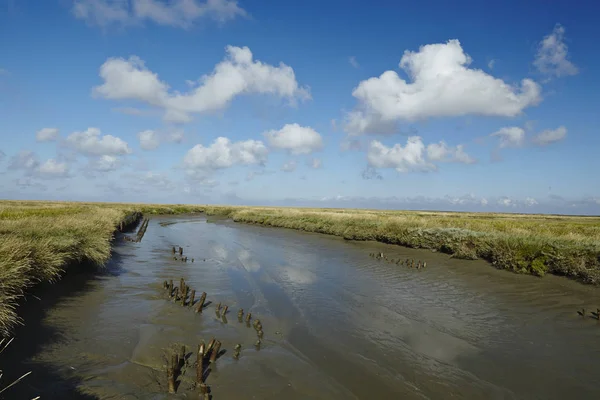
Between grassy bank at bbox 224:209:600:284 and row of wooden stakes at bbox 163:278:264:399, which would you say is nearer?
row of wooden stakes at bbox 163:278:264:399

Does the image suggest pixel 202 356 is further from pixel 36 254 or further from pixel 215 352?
pixel 36 254

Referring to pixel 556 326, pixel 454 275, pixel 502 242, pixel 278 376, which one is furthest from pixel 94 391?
pixel 502 242

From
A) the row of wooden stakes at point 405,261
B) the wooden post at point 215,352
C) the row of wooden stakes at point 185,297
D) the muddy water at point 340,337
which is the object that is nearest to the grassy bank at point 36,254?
the muddy water at point 340,337

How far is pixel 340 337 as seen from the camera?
31.3 ft

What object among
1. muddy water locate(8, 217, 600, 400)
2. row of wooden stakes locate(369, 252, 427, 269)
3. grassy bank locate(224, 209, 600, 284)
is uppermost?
grassy bank locate(224, 209, 600, 284)

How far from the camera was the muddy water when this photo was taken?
6812 millimetres

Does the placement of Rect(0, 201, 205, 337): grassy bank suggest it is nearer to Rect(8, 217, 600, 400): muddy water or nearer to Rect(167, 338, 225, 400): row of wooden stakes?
Rect(8, 217, 600, 400): muddy water

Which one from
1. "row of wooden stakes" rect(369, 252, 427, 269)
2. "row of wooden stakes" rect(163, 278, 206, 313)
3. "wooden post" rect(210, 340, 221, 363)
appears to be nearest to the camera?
"wooden post" rect(210, 340, 221, 363)

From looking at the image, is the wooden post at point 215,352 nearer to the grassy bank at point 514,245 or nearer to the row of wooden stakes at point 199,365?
the row of wooden stakes at point 199,365

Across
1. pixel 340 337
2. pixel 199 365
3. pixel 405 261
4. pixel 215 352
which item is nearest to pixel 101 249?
pixel 215 352

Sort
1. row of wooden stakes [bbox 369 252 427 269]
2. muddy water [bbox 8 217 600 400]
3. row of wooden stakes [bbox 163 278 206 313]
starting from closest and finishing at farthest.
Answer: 1. muddy water [bbox 8 217 600 400]
2. row of wooden stakes [bbox 163 278 206 313]
3. row of wooden stakes [bbox 369 252 427 269]

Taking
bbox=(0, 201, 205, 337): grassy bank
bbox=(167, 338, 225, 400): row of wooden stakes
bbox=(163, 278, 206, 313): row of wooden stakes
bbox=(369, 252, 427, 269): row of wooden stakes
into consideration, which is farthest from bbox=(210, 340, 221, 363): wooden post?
bbox=(369, 252, 427, 269): row of wooden stakes

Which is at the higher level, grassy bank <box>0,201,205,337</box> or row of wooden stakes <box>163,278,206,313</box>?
grassy bank <box>0,201,205,337</box>

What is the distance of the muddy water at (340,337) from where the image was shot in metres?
6.81
